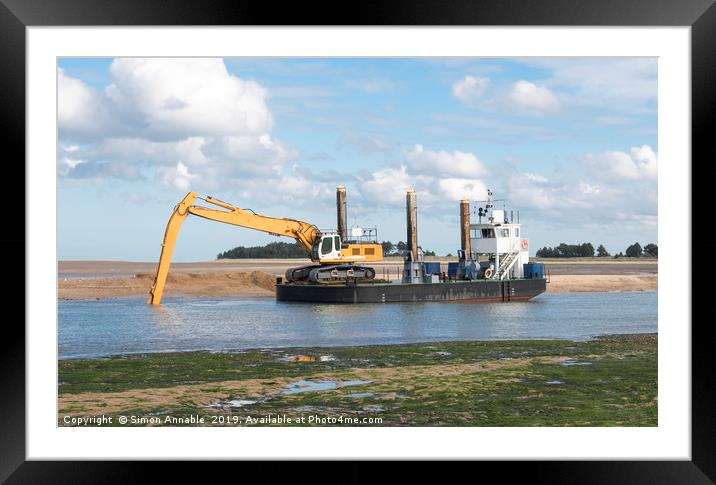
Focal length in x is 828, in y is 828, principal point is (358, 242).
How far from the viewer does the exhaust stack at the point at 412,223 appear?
40156 mm

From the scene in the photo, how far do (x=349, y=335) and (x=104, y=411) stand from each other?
13.2 metres

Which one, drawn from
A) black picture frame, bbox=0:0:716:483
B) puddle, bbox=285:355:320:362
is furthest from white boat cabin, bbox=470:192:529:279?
black picture frame, bbox=0:0:716:483

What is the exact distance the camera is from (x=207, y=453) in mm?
7371

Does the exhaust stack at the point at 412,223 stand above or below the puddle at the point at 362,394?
above

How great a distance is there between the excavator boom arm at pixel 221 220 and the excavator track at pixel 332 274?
1251 millimetres

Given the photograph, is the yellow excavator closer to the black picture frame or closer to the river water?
the river water

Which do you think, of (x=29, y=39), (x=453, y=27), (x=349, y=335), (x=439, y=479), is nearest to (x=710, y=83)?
(x=453, y=27)

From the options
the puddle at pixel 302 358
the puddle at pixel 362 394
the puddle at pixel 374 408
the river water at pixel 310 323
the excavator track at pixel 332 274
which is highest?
the excavator track at pixel 332 274

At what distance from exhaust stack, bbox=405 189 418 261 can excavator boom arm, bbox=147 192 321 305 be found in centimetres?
465

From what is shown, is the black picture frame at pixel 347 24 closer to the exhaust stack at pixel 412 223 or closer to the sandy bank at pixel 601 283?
the exhaust stack at pixel 412 223

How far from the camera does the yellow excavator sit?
36.1 m

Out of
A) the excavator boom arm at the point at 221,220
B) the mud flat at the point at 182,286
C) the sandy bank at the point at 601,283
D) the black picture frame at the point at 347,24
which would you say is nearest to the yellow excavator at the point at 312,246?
the excavator boom arm at the point at 221,220

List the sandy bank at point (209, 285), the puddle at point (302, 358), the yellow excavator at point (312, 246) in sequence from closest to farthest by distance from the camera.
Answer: the puddle at point (302, 358) → the yellow excavator at point (312, 246) → the sandy bank at point (209, 285)

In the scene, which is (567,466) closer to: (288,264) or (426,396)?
(426,396)
